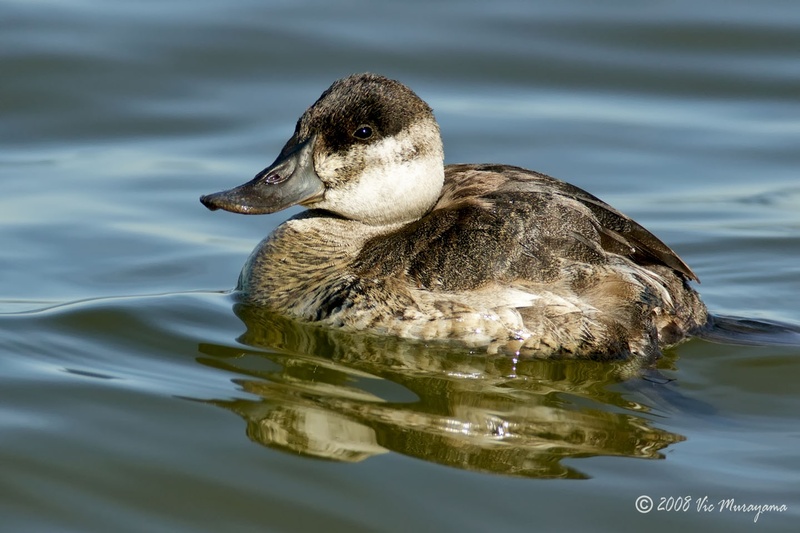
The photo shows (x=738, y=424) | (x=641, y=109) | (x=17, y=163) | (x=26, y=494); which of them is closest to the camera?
(x=26, y=494)

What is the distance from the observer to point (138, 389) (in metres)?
5.18

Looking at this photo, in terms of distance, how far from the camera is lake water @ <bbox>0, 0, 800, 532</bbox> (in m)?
4.45

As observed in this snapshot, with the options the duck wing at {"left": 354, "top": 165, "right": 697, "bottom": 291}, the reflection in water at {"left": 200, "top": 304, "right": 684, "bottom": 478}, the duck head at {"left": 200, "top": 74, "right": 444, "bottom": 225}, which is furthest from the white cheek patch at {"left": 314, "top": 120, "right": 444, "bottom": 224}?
the reflection in water at {"left": 200, "top": 304, "right": 684, "bottom": 478}

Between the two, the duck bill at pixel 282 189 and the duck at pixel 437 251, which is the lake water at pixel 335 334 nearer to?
the duck at pixel 437 251

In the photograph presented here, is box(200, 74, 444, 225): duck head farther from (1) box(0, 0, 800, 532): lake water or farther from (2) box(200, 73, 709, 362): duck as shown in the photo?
(1) box(0, 0, 800, 532): lake water

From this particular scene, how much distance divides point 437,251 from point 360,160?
2.01 ft

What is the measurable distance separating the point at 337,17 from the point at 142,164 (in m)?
2.56

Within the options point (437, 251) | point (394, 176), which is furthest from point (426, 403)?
point (394, 176)

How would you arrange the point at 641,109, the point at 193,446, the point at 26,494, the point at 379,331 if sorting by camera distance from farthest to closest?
the point at 641,109 < the point at 379,331 < the point at 193,446 < the point at 26,494

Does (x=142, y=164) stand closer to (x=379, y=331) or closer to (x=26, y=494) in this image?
(x=379, y=331)

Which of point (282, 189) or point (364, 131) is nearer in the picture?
point (364, 131)

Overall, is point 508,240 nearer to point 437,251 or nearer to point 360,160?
point 437,251

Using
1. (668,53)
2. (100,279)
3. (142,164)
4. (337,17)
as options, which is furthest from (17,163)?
(668,53)

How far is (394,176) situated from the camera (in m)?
5.77
